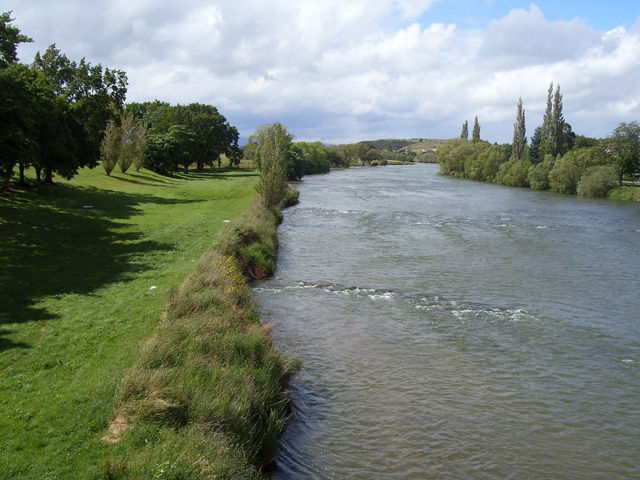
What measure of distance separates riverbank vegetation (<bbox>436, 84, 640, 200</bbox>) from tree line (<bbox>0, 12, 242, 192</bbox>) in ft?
178

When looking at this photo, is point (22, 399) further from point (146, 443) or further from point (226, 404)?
point (226, 404)

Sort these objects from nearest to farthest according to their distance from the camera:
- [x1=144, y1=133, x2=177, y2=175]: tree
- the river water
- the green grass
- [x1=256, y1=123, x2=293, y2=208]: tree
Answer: the green grass, the river water, [x1=256, y1=123, x2=293, y2=208]: tree, [x1=144, y1=133, x2=177, y2=175]: tree

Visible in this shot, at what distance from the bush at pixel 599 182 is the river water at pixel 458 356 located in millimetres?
39744

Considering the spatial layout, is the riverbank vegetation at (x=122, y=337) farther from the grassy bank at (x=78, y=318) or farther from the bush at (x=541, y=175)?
the bush at (x=541, y=175)

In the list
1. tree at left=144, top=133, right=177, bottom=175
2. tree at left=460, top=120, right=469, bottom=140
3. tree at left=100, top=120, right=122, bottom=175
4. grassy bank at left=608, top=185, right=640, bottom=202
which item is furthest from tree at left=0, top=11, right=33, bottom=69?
tree at left=460, top=120, right=469, bottom=140

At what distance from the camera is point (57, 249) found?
21.6 meters

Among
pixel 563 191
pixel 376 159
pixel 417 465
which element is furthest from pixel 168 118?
pixel 376 159

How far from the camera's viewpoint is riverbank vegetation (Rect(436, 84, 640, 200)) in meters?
70.5

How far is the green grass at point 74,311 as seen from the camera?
A: 7984 mm

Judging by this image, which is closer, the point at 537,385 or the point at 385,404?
the point at 385,404

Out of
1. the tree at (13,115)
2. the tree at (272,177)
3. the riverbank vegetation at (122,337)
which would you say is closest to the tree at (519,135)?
the tree at (272,177)

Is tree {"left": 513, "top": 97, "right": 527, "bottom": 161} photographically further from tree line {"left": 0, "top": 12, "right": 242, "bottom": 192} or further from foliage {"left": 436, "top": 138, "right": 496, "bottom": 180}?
tree line {"left": 0, "top": 12, "right": 242, "bottom": 192}

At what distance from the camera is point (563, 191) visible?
75.0 meters

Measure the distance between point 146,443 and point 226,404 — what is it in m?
1.71
